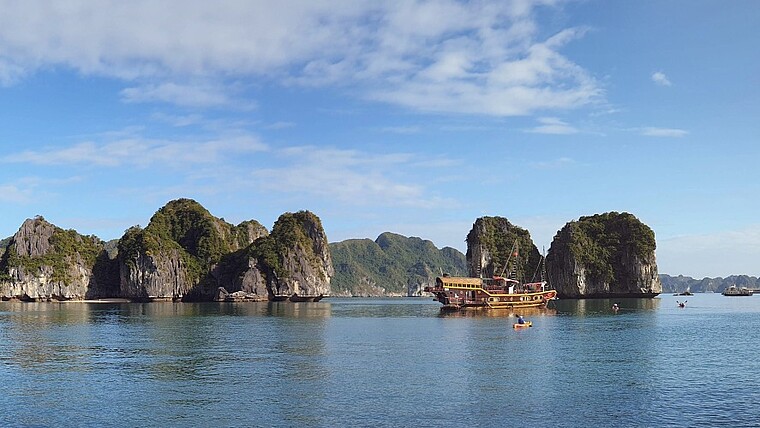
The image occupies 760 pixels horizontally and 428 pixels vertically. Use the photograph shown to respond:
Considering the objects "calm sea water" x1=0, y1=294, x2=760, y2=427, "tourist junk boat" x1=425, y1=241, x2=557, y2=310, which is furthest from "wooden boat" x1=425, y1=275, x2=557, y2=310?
"calm sea water" x1=0, y1=294, x2=760, y2=427

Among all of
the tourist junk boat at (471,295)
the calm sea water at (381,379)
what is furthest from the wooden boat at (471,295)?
the calm sea water at (381,379)

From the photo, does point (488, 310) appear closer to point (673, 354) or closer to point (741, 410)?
point (673, 354)

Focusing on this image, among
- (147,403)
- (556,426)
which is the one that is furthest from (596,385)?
(147,403)

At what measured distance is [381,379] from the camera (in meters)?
44.5

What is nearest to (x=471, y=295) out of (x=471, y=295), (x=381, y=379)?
(x=471, y=295)

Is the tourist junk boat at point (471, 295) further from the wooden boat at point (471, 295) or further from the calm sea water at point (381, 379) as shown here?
the calm sea water at point (381, 379)

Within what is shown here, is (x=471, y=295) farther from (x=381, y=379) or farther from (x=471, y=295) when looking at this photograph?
(x=381, y=379)

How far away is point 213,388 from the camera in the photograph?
4156 cm

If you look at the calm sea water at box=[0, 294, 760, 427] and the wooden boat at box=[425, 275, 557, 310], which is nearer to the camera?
the calm sea water at box=[0, 294, 760, 427]

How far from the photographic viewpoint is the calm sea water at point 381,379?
112 feet

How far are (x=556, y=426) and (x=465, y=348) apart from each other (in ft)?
101

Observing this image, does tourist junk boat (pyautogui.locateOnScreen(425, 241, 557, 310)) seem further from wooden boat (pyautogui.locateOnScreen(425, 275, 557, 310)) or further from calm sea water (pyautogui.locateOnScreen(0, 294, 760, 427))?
calm sea water (pyautogui.locateOnScreen(0, 294, 760, 427))

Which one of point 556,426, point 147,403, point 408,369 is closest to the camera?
point 556,426

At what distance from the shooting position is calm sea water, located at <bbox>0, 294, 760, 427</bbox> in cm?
3416
